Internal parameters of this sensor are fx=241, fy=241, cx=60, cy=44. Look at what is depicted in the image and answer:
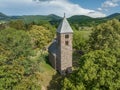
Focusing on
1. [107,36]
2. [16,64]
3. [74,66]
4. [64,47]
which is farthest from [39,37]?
[16,64]

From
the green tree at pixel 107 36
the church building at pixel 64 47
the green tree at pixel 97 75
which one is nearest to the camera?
the green tree at pixel 97 75

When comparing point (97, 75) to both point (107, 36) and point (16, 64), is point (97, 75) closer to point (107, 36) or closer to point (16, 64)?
point (16, 64)

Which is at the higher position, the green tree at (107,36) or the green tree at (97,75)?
the green tree at (107,36)

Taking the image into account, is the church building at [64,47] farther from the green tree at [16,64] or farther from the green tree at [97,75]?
the green tree at [97,75]

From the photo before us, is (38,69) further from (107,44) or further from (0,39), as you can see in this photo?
(107,44)

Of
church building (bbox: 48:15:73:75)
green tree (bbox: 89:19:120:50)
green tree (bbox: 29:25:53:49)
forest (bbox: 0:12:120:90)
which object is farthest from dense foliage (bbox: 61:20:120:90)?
green tree (bbox: 29:25:53:49)

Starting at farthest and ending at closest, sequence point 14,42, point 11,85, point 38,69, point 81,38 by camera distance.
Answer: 1. point 81,38
2. point 14,42
3. point 38,69
4. point 11,85

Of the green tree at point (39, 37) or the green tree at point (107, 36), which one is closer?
the green tree at point (107, 36)

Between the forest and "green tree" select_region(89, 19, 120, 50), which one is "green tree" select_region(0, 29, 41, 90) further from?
"green tree" select_region(89, 19, 120, 50)

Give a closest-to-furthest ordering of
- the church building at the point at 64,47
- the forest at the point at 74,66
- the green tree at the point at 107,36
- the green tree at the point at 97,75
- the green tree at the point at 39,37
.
Result: the green tree at the point at 97,75, the forest at the point at 74,66, the church building at the point at 64,47, the green tree at the point at 107,36, the green tree at the point at 39,37

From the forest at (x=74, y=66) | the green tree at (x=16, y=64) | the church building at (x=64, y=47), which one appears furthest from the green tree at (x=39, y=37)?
the church building at (x=64, y=47)

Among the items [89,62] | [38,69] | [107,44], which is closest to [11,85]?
[38,69]
